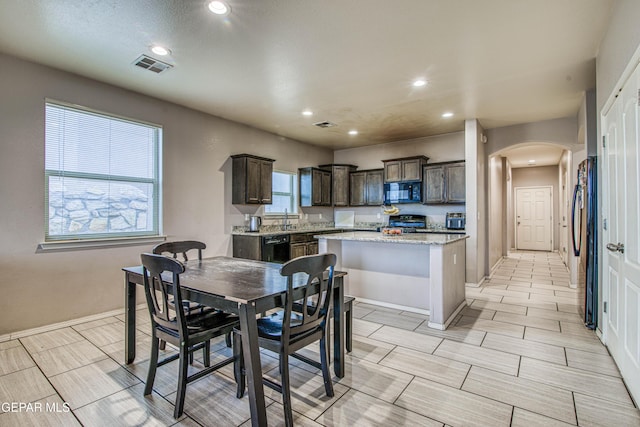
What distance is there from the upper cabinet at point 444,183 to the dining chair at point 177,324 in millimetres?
4819

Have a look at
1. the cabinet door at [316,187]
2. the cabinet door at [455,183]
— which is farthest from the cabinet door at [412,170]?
the cabinet door at [316,187]

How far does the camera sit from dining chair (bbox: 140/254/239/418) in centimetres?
192

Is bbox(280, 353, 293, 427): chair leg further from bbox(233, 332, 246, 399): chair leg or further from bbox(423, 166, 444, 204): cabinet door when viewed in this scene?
bbox(423, 166, 444, 204): cabinet door

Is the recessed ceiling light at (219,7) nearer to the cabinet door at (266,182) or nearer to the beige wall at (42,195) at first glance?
the beige wall at (42,195)

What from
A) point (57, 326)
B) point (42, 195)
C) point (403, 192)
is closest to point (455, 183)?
point (403, 192)

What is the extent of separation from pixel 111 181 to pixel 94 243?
0.76m

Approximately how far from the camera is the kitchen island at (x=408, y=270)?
345cm

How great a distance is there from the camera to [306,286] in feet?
6.67

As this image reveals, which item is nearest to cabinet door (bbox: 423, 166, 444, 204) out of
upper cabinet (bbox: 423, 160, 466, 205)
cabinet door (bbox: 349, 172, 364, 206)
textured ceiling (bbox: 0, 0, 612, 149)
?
upper cabinet (bbox: 423, 160, 466, 205)

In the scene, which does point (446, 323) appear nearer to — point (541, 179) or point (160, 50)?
point (160, 50)

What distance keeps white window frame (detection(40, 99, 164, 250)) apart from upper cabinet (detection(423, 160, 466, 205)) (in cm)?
463

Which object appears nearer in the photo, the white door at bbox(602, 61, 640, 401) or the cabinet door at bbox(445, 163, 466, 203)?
the white door at bbox(602, 61, 640, 401)

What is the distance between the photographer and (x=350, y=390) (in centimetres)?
222

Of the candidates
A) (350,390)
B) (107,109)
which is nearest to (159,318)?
(350,390)
